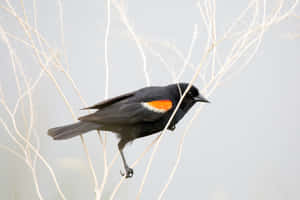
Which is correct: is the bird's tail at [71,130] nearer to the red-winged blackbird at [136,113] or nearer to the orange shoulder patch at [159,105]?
the red-winged blackbird at [136,113]

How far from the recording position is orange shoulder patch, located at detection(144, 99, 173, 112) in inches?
42.1

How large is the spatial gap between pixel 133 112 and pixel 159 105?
83 mm

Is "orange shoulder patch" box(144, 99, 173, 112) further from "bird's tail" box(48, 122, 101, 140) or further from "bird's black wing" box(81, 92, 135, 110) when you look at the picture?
"bird's tail" box(48, 122, 101, 140)

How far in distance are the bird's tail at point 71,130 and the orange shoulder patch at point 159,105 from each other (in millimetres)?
179

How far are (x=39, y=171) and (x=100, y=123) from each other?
1310 millimetres

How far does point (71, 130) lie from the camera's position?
0.97 m

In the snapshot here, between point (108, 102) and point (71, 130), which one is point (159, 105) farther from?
point (71, 130)

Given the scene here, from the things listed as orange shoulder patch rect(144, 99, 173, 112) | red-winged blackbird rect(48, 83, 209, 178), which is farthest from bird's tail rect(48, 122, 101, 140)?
orange shoulder patch rect(144, 99, 173, 112)

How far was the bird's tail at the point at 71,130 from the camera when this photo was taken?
95 centimetres

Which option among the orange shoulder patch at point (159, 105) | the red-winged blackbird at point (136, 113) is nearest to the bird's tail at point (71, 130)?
the red-winged blackbird at point (136, 113)

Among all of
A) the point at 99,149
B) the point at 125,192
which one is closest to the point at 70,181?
the point at 99,149

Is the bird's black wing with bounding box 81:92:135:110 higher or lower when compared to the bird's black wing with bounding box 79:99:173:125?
higher

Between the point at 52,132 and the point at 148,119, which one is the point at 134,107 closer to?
the point at 148,119

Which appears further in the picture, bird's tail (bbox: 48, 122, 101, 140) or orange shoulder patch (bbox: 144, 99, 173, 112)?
orange shoulder patch (bbox: 144, 99, 173, 112)
